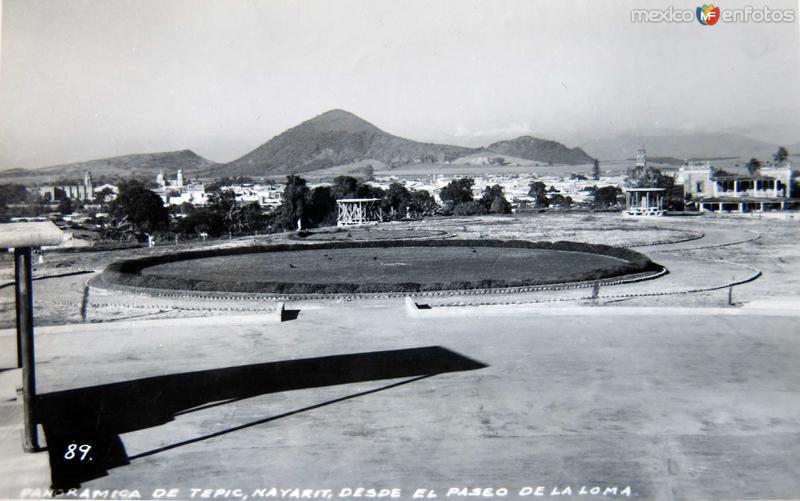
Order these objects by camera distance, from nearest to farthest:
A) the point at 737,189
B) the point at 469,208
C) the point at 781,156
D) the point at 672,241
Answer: the point at 672,241 < the point at 469,208 < the point at 737,189 < the point at 781,156

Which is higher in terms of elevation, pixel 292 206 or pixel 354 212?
pixel 292 206

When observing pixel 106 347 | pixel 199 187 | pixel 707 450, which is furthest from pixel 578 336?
pixel 199 187

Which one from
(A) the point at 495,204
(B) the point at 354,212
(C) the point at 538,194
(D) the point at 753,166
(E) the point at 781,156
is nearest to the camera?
(B) the point at 354,212

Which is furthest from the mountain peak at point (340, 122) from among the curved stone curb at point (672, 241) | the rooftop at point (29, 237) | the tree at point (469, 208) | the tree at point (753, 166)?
the rooftop at point (29, 237)

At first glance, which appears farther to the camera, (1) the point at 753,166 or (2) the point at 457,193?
(1) the point at 753,166

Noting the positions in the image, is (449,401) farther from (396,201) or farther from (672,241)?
(396,201)

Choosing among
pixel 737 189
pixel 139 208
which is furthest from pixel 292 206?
pixel 737 189

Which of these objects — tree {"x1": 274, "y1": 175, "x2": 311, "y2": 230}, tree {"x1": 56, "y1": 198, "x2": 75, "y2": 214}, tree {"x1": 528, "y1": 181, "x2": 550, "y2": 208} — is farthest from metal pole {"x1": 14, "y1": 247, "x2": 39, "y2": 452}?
tree {"x1": 528, "y1": 181, "x2": 550, "y2": 208}
